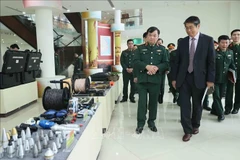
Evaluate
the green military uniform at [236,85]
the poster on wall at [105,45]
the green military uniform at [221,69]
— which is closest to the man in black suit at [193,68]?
the green military uniform at [221,69]

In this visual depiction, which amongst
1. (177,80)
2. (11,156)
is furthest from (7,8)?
(11,156)

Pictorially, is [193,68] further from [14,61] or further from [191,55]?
[14,61]

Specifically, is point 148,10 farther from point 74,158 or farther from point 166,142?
point 74,158

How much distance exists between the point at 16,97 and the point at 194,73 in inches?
144

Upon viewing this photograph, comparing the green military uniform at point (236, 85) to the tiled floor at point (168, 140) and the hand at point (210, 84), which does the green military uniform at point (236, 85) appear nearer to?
the tiled floor at point (168, 140)

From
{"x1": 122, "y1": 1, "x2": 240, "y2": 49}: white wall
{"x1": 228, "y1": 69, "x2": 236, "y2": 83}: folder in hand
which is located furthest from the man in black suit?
{"x1": 122, "y1": 1, "x2": 240, "y2": 49}: white wall

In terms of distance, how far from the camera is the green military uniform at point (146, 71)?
294cm

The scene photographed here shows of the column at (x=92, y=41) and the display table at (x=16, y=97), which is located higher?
the column at (x=92, y=41)

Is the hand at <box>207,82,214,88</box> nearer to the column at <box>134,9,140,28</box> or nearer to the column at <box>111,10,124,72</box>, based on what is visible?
the column at <box>111,10,124,72</box>

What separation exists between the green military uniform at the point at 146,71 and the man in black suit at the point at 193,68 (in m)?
0.24

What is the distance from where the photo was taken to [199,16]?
8.37m

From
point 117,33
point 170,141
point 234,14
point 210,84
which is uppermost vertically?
point 234,14

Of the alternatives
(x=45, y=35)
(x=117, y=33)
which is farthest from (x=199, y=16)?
(x=45, y=35)

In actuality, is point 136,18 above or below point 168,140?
above
